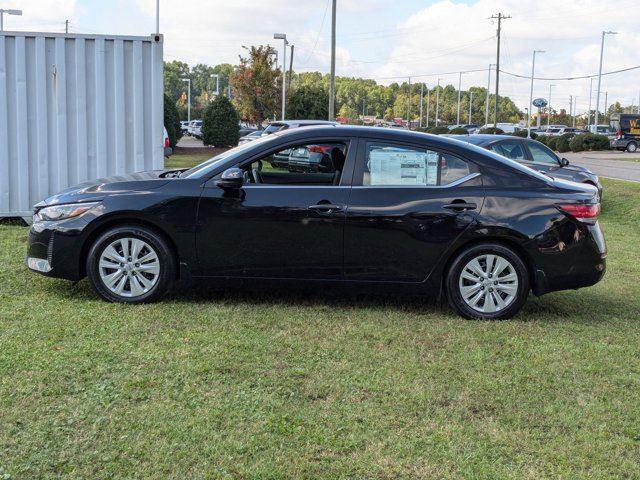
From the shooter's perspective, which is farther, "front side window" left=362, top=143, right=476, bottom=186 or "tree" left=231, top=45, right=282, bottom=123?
"tree" left=231, top=45, right=282, bottom=123

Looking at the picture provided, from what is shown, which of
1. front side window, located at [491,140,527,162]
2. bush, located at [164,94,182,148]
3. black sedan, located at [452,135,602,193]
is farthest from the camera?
bush, located at [164,94,182,148]

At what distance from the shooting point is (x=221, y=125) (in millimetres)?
36188

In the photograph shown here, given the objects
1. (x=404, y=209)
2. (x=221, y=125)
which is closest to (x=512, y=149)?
(x=404, y=209)

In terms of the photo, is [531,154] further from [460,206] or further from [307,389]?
[307,389]

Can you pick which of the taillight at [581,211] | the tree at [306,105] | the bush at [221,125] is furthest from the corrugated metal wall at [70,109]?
the tree at [306,105]

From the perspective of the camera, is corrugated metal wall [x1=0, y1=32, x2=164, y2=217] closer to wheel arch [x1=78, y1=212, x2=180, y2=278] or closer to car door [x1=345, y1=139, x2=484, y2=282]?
wheel arch [x1=78, y1=212, x2=180, y2=278]

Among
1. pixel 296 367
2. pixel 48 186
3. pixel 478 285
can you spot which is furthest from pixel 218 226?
pixel 48 186

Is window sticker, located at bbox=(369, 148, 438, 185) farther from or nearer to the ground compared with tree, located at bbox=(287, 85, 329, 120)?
nearer to the ground

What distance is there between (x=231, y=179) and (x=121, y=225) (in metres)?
1.02

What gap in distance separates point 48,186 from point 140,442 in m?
7.43

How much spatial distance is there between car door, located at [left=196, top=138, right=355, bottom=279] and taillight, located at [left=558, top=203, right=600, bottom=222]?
5.89 ft

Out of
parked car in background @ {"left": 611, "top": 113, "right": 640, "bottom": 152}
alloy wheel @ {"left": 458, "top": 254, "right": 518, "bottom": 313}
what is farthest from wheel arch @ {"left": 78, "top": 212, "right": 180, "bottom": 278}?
parked car in background @ {"left": 611, "top": 113, "right": 640, "bottom": 152}

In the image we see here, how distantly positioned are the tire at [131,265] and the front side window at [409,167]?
71.7 inches

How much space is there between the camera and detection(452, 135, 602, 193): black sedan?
1331cm
